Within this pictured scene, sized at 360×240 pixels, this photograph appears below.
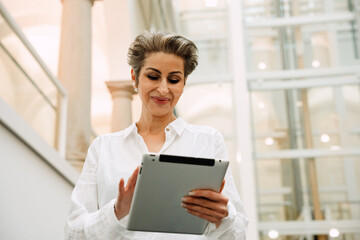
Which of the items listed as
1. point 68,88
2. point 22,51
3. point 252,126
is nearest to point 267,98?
point 252,126

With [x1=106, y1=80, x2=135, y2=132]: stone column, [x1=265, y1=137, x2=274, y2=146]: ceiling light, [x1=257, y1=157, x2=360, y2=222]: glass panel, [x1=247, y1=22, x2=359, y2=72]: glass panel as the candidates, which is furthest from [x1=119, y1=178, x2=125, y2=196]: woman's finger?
[x1=106, y1=80, x2=135, y2=132]: stone column

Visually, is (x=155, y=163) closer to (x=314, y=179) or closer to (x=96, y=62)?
(x=314, y=179)

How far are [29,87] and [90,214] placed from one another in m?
3.20

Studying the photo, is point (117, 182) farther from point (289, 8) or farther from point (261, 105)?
point (289, 8)

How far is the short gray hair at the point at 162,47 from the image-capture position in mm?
1845

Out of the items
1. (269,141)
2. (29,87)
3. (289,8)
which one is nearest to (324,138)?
(269,141)

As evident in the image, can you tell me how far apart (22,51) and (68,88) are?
1801 mm

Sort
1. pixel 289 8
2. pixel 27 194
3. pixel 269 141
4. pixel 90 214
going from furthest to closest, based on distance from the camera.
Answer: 1. pixel 289 8
2. pixel 269 141
3. pixel 27 194
4. pixel 90 214

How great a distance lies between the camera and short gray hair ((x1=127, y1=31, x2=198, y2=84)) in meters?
1.84

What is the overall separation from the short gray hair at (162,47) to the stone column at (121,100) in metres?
6.62

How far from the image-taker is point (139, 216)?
5.06ft

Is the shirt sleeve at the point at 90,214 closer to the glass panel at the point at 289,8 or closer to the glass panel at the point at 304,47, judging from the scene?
the glass panel at the point at 304,47

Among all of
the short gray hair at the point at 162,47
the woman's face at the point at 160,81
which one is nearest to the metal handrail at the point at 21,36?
the short gray hair at the point at 162,47

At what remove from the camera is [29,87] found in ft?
14.9
